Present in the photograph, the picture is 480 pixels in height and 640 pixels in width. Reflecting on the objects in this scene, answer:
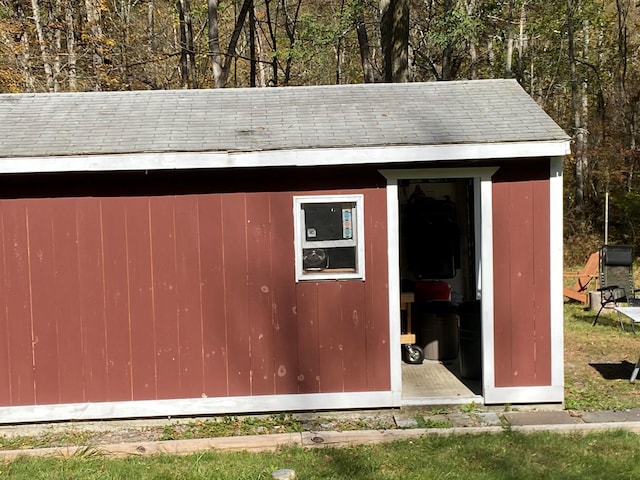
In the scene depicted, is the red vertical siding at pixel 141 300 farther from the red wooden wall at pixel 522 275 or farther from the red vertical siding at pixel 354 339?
the red wooden wall at pixel 522 275

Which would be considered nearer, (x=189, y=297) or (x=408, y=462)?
(x=408, y=462)

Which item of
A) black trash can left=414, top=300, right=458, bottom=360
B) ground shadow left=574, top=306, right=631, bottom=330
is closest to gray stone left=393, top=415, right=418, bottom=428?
black trash can left=414, top=300, right=458, bottom=360

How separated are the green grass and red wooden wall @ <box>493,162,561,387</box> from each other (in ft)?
3.19

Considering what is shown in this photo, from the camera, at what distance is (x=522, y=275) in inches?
230

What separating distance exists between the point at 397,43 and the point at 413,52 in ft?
28.4

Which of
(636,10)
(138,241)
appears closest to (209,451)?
(138,241)

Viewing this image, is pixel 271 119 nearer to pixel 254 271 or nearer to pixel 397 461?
pixel 254 271

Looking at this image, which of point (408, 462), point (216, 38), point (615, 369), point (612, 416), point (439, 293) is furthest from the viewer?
point (216, 38)

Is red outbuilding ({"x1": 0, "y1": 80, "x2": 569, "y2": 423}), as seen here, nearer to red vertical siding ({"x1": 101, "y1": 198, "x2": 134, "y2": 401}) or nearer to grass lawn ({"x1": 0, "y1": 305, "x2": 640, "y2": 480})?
red vertical siding ({"x1": 101, "y1": 198, "x2": 134, "y2": 401})

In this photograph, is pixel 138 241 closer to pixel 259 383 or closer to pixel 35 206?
pixel 35 206

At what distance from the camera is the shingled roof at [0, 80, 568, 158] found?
5.60 metres

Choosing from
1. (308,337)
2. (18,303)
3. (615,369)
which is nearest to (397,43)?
(615,369)

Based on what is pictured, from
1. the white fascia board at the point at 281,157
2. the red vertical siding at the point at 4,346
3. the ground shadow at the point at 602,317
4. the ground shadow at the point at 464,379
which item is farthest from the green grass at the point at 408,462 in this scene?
the ground shadow at the point at 602,317

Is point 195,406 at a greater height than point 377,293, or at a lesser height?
lesser
